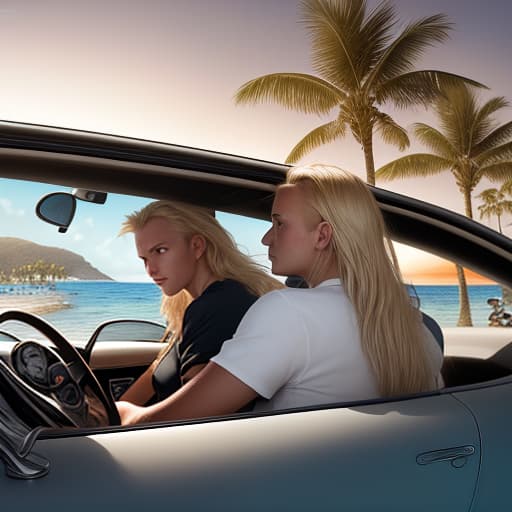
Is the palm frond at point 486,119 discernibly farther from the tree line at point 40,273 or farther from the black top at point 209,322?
the tree line at point 40,273

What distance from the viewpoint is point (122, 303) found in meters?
41.7

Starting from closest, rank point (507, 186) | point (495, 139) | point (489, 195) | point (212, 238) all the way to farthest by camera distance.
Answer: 1. point (212, 238)
2. point (495, 139)
3. point (507, 186)
4. point (489, 195)

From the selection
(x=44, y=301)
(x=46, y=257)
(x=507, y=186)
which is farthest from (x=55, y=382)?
(x=46, y=257)

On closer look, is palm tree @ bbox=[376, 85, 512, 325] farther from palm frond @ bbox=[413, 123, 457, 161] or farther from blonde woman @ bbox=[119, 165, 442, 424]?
blonde woman @ bbox=[119, 165, 442, 424]

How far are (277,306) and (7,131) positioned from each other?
687 millimetres

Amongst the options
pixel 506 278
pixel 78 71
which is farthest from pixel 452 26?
pixel 78 71

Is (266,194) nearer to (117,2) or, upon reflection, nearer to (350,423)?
(350,423)

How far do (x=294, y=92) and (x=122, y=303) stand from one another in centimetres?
2219

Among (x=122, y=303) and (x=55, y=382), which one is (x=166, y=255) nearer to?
(x=55, y=382)

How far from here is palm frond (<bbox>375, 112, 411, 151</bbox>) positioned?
23844mm

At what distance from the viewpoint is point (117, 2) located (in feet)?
130

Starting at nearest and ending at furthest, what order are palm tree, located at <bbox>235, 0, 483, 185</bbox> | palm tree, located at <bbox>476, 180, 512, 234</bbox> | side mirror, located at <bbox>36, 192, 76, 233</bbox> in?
side mirror, located at <bbox>36, 192, 76, 233</bbox>, palm tree, located at <bbox>235, 0, 483, 185</bbox>, palm tree, located at <bbox>476, 180, 512, 234</bbox>

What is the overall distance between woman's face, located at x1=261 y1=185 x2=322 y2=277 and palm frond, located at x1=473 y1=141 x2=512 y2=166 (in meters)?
27.8

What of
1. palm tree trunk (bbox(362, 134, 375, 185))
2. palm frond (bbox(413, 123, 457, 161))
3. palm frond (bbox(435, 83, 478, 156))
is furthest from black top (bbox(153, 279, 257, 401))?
palm frond (bbox(413, 123, 457, 161))
